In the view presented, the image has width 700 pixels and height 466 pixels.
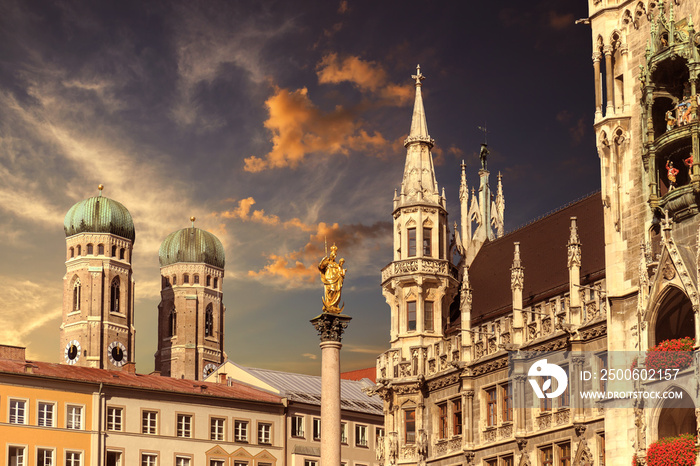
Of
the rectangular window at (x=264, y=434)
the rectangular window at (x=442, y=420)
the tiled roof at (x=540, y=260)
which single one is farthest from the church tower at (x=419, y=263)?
the rectangular window at (x=264, y=434)

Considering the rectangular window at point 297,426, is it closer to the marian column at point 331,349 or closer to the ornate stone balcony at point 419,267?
the ornate stone balcony at point 419,267

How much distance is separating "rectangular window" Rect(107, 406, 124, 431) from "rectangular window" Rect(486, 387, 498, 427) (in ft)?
113

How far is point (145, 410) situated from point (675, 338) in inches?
1994

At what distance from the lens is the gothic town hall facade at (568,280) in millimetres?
55469

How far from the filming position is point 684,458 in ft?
171

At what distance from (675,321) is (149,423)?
50.7 metres

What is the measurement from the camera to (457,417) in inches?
2889

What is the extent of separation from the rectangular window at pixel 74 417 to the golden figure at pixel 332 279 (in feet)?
137

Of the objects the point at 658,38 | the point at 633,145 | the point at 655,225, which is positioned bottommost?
the point at 655,225

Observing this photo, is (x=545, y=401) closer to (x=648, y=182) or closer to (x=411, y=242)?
(x=648, y=182)

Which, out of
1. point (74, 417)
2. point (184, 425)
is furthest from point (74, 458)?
point (184, 425)

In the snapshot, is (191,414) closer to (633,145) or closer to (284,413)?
(284,413)

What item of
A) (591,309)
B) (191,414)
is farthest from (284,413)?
(591,309)

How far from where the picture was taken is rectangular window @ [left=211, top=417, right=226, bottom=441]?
9950cm
